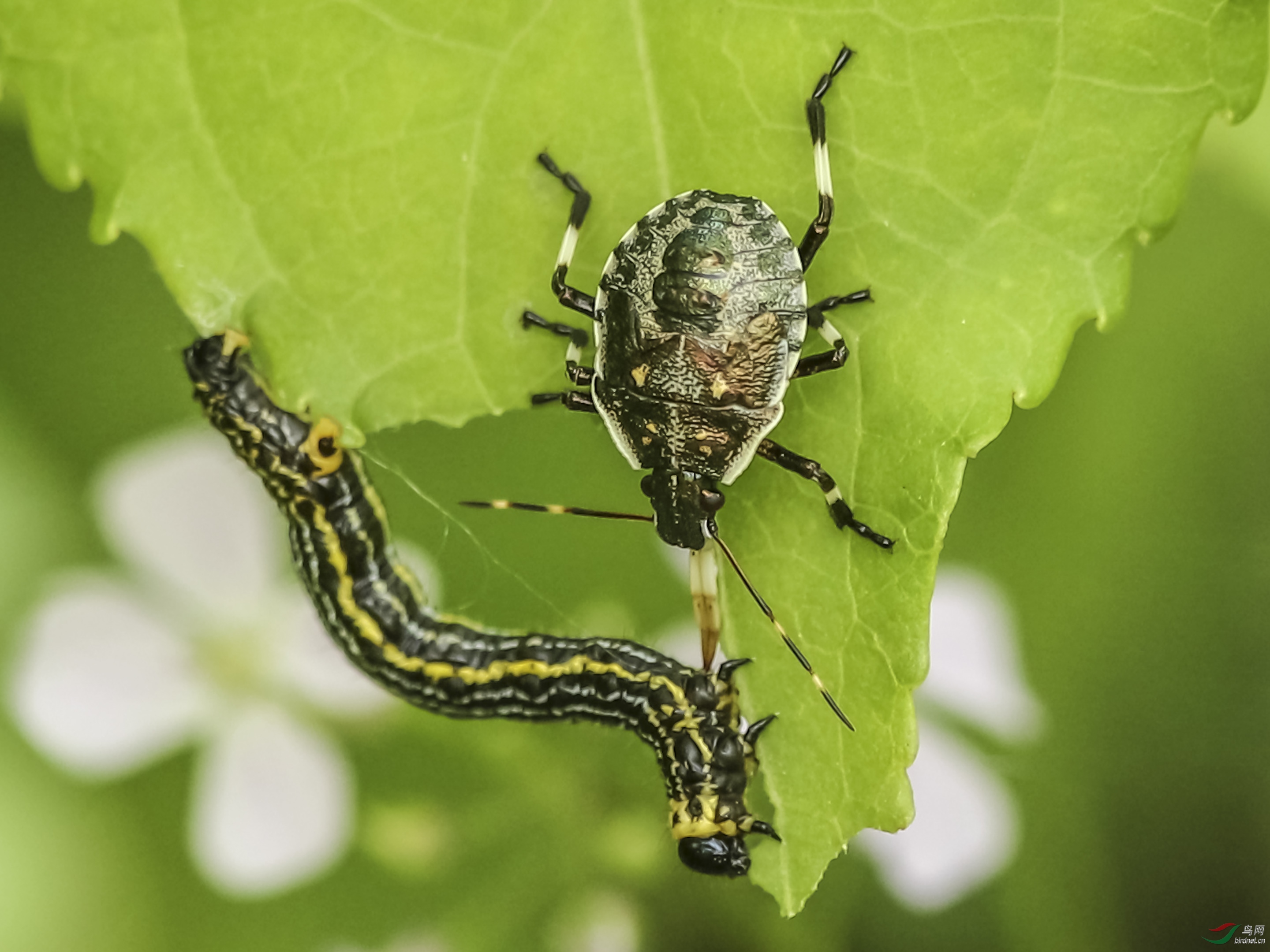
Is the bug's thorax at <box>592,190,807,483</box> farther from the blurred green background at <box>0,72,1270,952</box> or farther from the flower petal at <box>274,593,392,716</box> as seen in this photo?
the flower petal at <box>274,593,392,716</box>

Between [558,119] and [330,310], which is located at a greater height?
[558,119]

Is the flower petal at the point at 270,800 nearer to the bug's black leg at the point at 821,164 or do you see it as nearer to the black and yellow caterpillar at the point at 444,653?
the black and yellow caterpillar at the point at 444,653

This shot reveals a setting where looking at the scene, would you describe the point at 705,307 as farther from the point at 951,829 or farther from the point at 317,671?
the point at 951,829

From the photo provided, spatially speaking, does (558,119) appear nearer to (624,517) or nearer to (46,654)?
(624,517)

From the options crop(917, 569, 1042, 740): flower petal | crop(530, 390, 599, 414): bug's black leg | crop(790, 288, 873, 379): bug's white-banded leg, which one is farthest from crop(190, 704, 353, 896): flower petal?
crop(790, 288, 873, 379): bug's white-banded leg

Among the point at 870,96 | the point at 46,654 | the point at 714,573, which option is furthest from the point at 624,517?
the point at 46,654

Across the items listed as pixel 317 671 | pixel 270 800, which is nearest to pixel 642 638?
pixel 317 671

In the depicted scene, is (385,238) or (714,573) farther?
(714,573)
